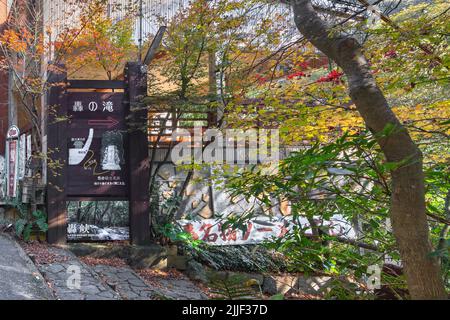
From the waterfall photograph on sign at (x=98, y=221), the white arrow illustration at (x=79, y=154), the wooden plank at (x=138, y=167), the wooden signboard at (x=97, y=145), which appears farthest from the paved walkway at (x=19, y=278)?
the wooden plank at (x=138, y=167)

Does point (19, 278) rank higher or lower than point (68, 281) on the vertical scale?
higher

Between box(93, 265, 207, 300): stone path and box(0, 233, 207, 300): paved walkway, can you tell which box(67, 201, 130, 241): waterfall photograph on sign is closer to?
box(0, 233, 207, 300): paved walkway

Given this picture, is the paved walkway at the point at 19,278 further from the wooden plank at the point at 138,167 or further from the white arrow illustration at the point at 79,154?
the wooden plank at the point at 138,167

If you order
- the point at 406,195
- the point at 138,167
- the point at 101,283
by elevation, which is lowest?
the point at 101,283

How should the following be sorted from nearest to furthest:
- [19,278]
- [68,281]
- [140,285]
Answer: [19,278]
[68,281]
[140,285]

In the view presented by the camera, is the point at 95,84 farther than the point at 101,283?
Yes

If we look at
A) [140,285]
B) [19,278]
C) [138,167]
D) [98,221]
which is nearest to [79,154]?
[138,167]

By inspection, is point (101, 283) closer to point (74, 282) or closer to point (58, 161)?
point (74, 282)

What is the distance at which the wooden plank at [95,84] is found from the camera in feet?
30.8

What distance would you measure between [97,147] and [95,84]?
129 centimetres

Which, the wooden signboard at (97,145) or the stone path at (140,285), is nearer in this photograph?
the stone path at (140,285)

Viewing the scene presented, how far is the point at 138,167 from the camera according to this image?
9.34 meters
